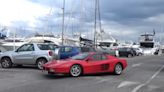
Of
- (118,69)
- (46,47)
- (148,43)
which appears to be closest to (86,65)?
(118,69)

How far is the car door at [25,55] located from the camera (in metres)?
20.4

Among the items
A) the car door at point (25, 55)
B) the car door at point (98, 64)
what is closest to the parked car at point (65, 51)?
the car door at point (25, 55)

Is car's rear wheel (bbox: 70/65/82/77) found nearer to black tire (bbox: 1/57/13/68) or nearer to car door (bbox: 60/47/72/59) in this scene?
car door (bbox: 60/47/72/59)

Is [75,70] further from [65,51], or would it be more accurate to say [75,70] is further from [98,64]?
[65,51]

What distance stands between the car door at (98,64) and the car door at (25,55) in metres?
4.78

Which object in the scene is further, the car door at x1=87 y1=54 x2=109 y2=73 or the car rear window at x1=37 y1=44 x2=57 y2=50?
the car rear window at x1=37 y1=44 x2=57 y2=50

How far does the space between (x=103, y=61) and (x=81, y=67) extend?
1622mm

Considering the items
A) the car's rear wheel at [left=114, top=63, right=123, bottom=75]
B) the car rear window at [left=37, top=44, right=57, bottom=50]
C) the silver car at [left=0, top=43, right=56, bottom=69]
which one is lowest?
the car's rear wheel at [left=114, top=63, right=123, bottom=75]

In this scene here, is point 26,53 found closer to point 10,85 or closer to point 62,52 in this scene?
point 62,52

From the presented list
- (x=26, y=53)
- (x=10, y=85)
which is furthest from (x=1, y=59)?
(x=10, y=85)

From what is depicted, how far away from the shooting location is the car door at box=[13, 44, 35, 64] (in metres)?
20.4

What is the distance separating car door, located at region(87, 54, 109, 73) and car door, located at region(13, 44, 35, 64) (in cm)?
478

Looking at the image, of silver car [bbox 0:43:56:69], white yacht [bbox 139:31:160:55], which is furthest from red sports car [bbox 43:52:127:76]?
white yacht [bbox 139:31:160:55]

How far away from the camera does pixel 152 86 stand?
13461 mm
